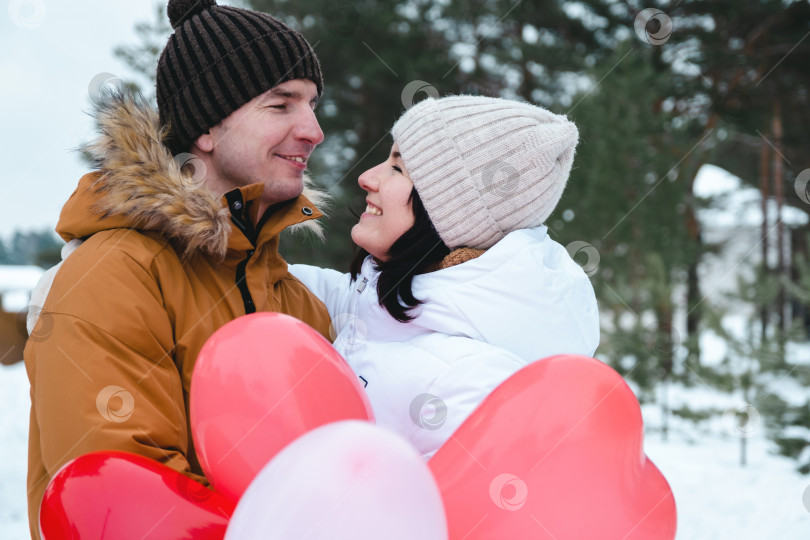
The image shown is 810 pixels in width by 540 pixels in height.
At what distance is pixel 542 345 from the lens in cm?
156

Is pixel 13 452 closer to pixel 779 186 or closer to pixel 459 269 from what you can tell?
pixel 459 269

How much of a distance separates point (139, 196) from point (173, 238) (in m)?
0.14

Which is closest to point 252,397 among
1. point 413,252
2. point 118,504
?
point 118,504

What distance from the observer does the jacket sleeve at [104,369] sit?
1.30 m

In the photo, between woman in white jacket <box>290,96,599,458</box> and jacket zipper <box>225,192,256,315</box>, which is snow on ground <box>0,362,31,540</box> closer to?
jacket zipper <box>225,192,256,315</box>

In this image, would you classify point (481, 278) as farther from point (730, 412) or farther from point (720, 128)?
point (720, 128)

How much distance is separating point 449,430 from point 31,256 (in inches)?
492

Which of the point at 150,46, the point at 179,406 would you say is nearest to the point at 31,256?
the point at 150,46

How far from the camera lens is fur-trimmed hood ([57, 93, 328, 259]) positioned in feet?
5.24

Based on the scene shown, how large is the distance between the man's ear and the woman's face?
54 centimetres

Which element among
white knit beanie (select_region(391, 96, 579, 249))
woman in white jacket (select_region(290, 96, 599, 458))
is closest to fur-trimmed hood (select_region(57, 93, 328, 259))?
woman in white jacket (select_region(290, 96, 599, 458))

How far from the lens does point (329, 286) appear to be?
2.41 m

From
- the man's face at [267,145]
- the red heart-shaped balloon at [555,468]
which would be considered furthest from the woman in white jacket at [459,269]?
the red heart-shaped balloon at [555,468]

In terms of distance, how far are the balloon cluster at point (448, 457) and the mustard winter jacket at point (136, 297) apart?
8 cm
